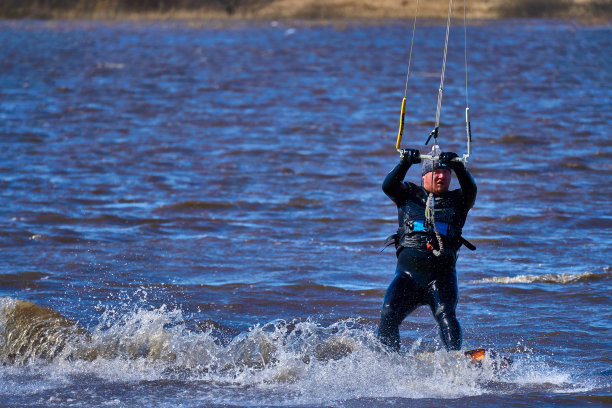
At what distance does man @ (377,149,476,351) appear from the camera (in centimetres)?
843

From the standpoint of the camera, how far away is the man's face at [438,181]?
8547 millimetres

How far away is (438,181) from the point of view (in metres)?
8.55

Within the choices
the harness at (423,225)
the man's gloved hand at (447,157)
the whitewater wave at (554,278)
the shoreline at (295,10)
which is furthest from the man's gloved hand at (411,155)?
the shoreline at (295,10)

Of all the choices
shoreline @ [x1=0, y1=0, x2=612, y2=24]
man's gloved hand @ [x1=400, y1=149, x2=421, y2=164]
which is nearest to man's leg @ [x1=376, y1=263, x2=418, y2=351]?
man's gloved hand @ [x1=400, y1=149, x2=421, y2=164]

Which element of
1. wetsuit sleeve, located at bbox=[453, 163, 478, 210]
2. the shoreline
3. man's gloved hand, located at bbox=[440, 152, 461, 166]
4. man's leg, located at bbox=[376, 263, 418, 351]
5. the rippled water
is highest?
man's gloved hand, located at bbox=[440, 152, 461, 166]

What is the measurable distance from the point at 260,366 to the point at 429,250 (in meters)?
1.81

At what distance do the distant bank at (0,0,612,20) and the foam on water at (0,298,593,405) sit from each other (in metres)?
92.7

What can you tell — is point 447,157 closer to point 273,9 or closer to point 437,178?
point 437,178

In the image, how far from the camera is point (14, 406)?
7.87 m

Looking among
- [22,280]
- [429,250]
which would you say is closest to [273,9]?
[22,280]

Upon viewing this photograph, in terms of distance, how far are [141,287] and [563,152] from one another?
12.8 metres

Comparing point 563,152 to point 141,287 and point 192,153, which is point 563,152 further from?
point 141,287

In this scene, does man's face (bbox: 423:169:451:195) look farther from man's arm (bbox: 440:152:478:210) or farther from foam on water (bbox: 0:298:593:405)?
foam on water (bbox: 0:298:593:405)

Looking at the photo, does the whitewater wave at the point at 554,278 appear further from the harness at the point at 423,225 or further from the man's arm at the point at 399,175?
the man's arm at the point at 399,175
